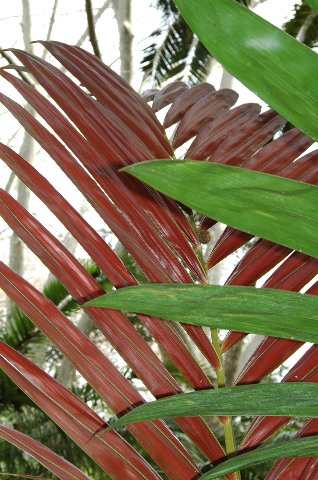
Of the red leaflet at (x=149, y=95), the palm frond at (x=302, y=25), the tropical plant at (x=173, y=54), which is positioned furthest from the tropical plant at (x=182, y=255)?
the tropical plant at (x=173, y=54)

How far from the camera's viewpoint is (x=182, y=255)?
21.7 inches

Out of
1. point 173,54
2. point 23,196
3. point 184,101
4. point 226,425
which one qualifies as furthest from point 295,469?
point 23,196

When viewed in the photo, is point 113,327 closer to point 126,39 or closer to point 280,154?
point 280,154

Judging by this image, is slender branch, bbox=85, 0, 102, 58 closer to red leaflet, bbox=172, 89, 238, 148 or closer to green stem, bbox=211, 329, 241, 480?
red leaflet, bbox=172, 89, 238, 148

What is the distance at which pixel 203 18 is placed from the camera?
21 cm

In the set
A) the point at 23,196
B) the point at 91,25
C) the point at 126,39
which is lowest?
the point at 91,25

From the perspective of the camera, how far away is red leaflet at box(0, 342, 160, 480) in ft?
1.48

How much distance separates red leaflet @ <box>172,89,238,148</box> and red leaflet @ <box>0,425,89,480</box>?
0.34m

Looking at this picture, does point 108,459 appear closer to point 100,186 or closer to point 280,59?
point 100,186

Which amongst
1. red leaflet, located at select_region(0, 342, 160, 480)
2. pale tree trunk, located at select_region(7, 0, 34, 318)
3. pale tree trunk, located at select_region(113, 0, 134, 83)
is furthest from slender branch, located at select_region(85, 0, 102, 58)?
pale tree trunk, located at select_region(7, 0, 34, 318)

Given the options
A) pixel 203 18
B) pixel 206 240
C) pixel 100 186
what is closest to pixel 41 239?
pixel 100 186

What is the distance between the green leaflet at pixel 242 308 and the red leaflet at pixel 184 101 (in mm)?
505

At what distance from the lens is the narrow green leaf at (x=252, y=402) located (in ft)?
0.77

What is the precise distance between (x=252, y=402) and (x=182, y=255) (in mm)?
308
